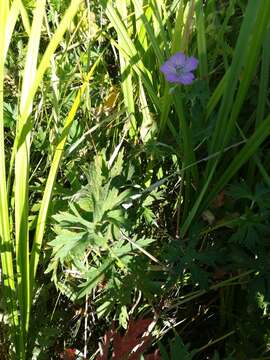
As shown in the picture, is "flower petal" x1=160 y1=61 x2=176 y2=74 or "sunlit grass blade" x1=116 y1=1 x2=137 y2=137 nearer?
"flower petal" x1=160 y1=61 x2=176 y2=74

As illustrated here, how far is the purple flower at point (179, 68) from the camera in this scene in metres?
1.04

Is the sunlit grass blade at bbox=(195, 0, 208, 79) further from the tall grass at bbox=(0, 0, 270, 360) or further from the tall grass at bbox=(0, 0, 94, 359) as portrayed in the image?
the tall grass at bbox=(0, 0, 94, 359)

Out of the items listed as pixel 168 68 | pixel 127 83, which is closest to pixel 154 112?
pixel 127 83

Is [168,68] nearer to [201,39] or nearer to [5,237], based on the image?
[201,39]

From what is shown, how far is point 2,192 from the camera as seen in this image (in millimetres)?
1006

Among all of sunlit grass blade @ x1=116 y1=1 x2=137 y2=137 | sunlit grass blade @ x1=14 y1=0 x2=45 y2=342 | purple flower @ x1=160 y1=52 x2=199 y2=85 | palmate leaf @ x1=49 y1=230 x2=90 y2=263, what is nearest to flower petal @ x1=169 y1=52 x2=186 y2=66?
purple flower @ x1=160 y1=52 x2=199 y2=85

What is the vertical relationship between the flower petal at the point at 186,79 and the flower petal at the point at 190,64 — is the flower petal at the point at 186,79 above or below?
below

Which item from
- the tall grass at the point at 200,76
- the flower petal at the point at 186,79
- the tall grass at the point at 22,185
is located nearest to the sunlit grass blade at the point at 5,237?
the tall grass at the point at 22,185

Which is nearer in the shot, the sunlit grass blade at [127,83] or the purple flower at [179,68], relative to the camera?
the purple flower at [179,68]

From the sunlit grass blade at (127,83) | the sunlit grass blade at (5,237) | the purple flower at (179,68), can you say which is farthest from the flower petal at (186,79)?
the sunlit grass blade at (5,237)

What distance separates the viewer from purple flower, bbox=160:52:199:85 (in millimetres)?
1043

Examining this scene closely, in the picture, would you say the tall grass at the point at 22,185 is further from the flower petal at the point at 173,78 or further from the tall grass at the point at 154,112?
the flower petal at the point at 173,78

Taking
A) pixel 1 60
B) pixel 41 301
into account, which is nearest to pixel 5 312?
pixel 41 301

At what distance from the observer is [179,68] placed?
1.06 metres
